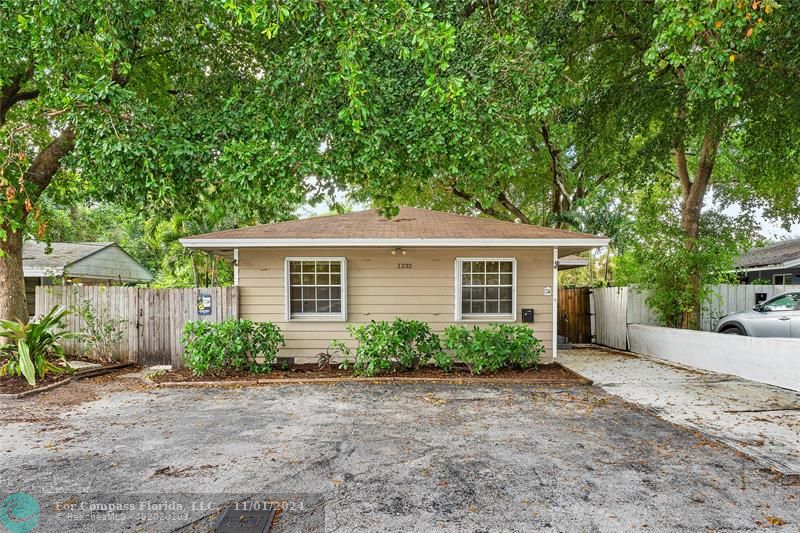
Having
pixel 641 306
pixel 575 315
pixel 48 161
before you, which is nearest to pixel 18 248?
pixel 48 161

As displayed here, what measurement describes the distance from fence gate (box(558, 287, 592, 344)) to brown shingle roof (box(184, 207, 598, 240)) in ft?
14.5

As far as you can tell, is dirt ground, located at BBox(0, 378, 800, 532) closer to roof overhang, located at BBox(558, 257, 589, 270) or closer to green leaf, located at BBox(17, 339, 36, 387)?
green leaf, located at BBox(17, 339, 36, 387)

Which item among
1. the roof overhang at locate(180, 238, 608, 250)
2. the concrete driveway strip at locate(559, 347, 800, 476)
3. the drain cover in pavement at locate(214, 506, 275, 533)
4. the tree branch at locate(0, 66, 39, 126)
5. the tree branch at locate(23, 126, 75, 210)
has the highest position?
the tree branch at locate(0, 66, 39, 126)

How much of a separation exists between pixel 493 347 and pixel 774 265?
39.4 ft

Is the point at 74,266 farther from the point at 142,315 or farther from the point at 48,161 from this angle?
the point at 142,315

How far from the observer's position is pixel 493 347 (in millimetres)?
7109

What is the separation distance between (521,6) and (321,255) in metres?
4.96

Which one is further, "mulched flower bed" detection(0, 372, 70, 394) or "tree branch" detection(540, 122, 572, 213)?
"tree branch" detection(540, 122, 572, 213)

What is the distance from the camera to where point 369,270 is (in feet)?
26.7

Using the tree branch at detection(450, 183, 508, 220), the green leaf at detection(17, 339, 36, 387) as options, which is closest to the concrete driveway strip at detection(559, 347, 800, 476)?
the tree branch at detection(450, 183, 508, 220)

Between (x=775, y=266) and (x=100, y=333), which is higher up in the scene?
(x=775, y=266)

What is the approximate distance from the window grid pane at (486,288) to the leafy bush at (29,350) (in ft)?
21.9

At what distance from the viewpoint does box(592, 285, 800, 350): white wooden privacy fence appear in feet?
33.7

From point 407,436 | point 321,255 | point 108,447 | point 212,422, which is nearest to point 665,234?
point 321,255
